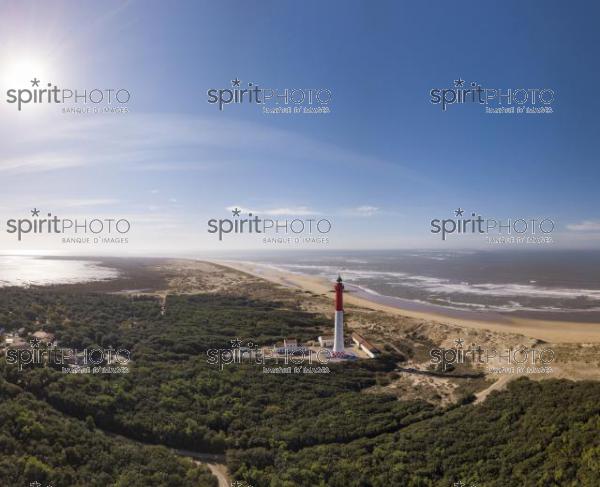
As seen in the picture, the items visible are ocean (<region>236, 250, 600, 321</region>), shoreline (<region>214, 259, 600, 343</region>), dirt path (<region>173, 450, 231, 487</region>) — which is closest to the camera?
dirt path (<region>173, 450, 231, 487</region>)

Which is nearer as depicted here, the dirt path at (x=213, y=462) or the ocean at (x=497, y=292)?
the dirt path at (x=213, y=462)

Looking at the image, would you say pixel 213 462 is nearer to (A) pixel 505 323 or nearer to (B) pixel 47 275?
(A) pixel 505 323

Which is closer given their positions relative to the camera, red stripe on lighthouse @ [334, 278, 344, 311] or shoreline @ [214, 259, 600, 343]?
red stripe on lighthouse @ [334, 278, 344, 311]

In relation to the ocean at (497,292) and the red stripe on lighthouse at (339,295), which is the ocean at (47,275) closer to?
the ocean at (497,292)

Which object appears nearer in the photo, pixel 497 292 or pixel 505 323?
pixel 505 323

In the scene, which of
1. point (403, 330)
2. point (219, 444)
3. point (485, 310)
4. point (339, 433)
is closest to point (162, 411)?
point (219, 444)

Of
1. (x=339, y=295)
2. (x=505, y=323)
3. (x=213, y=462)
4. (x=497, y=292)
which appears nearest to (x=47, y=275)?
(x=339, y=295)

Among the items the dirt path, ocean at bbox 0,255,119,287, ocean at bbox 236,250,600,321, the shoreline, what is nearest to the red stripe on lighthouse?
the dirt path

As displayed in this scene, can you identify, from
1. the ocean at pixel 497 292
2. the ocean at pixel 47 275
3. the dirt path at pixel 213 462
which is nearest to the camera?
the dirt path at pixel 213 462

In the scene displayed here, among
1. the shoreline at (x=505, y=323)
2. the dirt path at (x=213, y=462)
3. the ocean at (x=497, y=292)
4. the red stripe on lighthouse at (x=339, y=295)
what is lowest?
the dirt path at (x=213, y=462)

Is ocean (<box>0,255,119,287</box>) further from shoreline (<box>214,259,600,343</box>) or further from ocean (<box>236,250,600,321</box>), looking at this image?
shoreline (<box>214,259,600,343</box>)

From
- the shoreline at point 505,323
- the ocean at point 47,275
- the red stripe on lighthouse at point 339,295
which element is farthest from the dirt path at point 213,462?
the ocean at point 47,275

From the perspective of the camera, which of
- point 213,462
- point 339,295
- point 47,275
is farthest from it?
point 47,275
